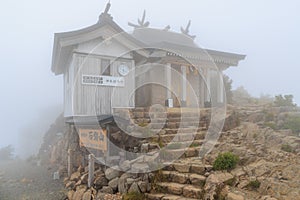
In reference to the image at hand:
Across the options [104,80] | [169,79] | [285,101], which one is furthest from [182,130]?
[285,101]

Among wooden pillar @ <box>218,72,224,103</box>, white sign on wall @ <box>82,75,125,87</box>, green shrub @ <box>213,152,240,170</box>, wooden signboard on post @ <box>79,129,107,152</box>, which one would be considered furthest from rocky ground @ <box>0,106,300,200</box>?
wooden pillar @ <box>218,72,224,103</box>

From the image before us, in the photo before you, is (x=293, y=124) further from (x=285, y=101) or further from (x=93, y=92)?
(x=93, y=92)

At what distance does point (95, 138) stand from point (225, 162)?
167 inches

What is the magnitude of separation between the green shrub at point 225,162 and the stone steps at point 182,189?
82cm

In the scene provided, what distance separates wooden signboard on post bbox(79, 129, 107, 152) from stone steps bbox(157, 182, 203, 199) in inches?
94.3

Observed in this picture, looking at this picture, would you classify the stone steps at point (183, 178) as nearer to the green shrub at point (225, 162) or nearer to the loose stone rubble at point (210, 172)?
the loose stone rubble at point (210, 172)

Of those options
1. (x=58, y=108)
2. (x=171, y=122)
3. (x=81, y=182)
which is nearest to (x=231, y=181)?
(x=171, y=122)

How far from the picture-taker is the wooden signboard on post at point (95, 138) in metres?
7.86

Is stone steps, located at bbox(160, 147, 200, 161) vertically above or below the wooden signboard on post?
below

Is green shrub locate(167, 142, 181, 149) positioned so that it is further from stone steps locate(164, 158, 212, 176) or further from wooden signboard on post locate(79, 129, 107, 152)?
wooden signboard on post locate(79, 129, 107, 152)

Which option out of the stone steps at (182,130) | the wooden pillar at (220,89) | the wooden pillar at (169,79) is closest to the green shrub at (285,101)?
the wooden pillar at (220,89)

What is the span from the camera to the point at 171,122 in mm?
9750

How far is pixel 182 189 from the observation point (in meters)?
5.93

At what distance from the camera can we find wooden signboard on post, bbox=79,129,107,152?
309 inches
